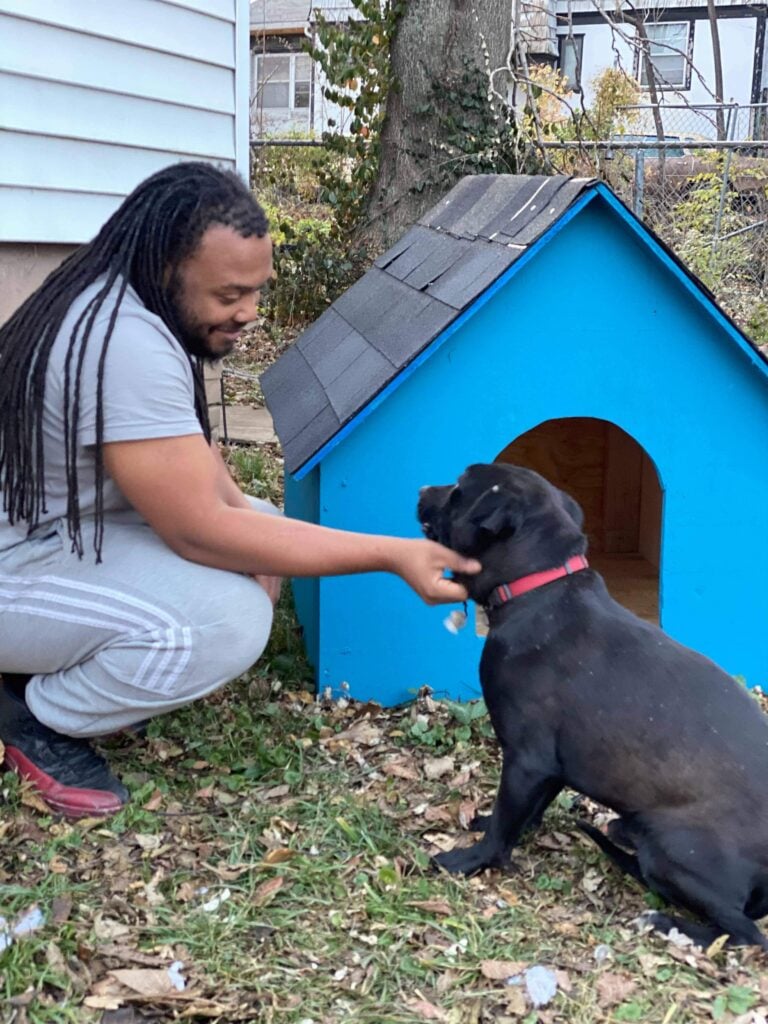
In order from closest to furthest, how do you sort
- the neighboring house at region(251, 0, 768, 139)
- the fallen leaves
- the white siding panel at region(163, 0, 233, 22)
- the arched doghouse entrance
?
the fallen leaves → the arched doghouse entrance → the white siding panel at region(163, 0, 233, 22) → the neighboring house at region(251, 0, 768, 139)

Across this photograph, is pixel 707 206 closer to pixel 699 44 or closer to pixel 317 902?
pixel 317 902

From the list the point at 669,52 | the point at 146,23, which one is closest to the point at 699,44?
the point at 669,52

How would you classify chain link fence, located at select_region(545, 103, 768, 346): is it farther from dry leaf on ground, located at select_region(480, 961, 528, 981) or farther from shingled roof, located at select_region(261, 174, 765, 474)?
dry leaf on ground, located at select_region(480, 961, 528, 981)

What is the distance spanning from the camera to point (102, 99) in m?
5.02

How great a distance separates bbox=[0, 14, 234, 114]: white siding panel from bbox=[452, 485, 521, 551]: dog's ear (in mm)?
3010

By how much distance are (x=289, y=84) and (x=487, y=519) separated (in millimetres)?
24280

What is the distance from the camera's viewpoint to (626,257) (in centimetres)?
352

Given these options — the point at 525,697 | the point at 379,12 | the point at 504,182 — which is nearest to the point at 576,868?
the point at 525,697

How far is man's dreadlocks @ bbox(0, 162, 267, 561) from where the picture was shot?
263cm

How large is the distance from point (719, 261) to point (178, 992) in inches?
318

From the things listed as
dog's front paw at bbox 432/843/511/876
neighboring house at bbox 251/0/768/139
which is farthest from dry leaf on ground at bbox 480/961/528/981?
neighboring house at bbox 251/0/768/139

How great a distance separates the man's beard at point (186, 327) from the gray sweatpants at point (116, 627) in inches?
18.8

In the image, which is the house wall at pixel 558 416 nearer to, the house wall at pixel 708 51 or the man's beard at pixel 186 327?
the man's beard at pixel 186 327

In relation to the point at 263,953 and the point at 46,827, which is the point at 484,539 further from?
the point at 46,827
